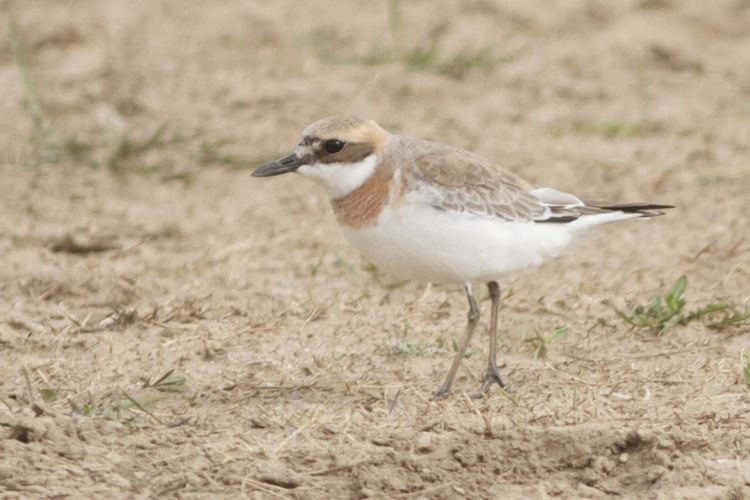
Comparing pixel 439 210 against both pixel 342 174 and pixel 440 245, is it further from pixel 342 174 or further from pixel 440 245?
pixel 342 174

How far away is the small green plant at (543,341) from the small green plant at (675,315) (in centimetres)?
32

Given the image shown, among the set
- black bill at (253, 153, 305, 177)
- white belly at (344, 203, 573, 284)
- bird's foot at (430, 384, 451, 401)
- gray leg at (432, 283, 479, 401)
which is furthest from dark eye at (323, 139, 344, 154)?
bird's foot at (430, 384, 451, 401)

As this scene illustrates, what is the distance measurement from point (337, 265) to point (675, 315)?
6.29ft

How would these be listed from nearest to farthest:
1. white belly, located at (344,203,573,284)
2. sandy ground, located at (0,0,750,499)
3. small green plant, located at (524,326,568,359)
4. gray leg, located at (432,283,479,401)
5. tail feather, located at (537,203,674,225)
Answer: sandy ground, located at (0,0,750,499) < white belly, located at (344,203,573,284) < gray leg, located at (432,283,479,401) < tail feather, located at (537,203,674,225) < small green plant, located at (524,326,568,359)

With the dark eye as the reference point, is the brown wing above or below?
below

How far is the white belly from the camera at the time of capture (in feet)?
17.1

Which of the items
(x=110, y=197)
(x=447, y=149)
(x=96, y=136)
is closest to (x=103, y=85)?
(x=96, y=136)

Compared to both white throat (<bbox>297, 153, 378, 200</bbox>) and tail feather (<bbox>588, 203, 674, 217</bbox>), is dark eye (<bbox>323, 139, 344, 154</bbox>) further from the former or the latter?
tail feather (<bbox>588, 203, 674, 217</bbox>)

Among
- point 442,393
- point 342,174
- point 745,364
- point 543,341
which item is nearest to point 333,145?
point 342,174

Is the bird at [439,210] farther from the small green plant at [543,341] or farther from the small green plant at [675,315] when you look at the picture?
the small green plant at [675,315]

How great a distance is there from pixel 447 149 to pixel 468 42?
200 inches

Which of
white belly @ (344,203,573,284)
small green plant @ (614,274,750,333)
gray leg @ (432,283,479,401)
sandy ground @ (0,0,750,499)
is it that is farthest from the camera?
small green plant @ (614,274,750,333)

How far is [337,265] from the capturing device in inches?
282

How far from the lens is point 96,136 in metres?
9.01
